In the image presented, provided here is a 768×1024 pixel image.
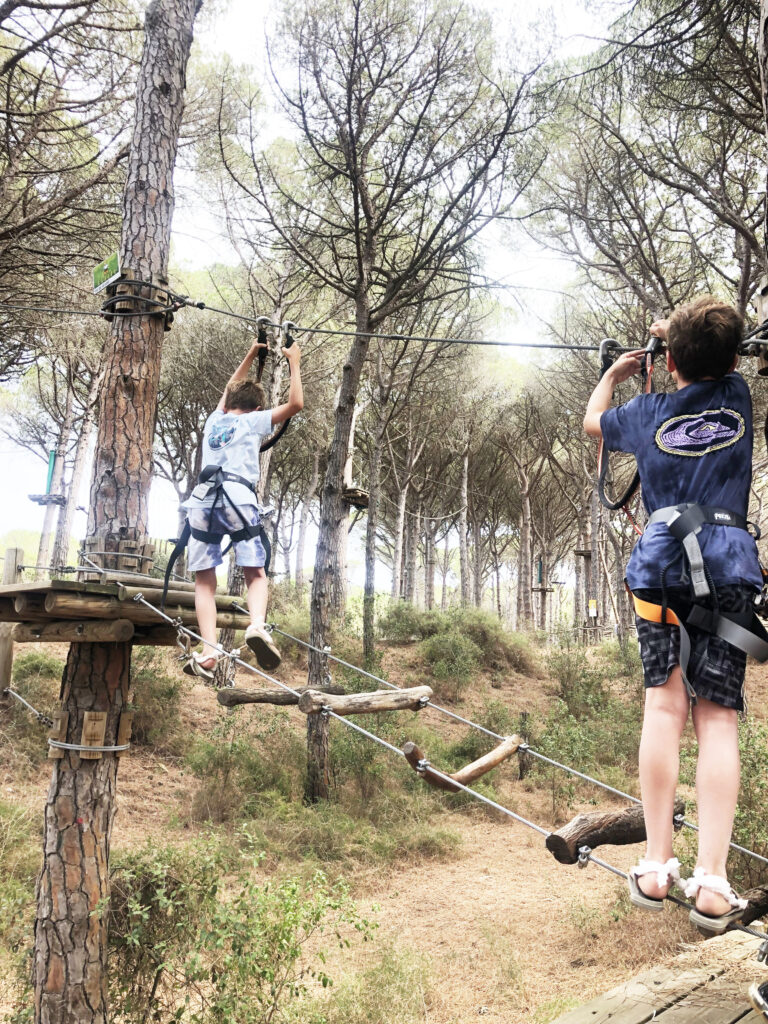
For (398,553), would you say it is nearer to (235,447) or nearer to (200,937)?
(200,937)

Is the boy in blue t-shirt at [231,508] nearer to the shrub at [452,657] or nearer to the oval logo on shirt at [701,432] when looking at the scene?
the oval logo on shirt at [701,432]

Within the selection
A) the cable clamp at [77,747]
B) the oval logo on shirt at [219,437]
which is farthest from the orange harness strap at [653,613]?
the cable clamp at [77,747]

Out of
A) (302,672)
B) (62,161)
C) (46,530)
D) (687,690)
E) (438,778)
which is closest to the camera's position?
(687,690)

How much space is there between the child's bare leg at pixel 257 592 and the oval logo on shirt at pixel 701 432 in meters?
2.40

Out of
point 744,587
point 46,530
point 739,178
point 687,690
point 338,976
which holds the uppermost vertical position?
point 739,178

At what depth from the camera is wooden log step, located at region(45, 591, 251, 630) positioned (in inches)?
157

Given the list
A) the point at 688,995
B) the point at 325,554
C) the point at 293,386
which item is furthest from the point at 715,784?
the point at 325,554

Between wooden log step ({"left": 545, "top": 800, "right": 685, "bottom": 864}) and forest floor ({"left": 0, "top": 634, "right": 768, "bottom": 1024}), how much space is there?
2312mm

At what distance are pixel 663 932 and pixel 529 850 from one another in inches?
103

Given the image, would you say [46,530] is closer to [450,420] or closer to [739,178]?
[450,420]

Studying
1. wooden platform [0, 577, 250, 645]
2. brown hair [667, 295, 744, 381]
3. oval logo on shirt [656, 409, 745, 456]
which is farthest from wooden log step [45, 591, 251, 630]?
brown hair [667, 295, 744, 381]

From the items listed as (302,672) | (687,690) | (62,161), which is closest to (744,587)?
(687,690)

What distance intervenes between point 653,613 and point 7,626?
4.92 metres

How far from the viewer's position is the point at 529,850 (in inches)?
313
